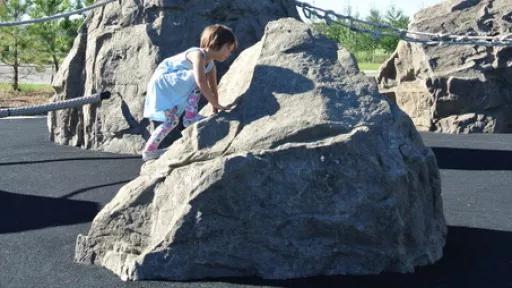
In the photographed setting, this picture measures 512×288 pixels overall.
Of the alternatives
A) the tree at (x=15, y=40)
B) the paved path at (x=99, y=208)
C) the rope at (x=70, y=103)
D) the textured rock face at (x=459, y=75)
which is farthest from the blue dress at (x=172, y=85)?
the tree at (x=15, y=40)

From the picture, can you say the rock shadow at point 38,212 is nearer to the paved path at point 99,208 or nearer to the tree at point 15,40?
the paved path at point 99,208

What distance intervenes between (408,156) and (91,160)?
15.3ft

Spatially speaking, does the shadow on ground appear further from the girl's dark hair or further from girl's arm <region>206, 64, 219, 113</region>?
Answer: the girl's dark hair

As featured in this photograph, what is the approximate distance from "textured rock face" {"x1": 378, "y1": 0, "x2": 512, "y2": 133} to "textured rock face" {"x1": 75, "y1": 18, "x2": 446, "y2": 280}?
22.5ft

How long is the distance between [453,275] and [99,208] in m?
2.87

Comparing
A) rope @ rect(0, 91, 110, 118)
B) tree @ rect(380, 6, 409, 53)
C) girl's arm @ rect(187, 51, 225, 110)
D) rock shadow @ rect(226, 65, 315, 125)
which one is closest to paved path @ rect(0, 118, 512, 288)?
rope @ rect(0, 91, 110, 118)

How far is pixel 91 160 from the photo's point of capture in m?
8.98

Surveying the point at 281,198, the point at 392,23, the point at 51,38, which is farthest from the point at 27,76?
the point at 281,198

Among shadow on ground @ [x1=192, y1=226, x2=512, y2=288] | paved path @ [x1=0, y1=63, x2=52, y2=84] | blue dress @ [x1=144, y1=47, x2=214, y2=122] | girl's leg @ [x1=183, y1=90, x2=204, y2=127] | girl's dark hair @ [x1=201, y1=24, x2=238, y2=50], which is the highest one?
girl's dark hair @ [x1=201, y1=24, x2=238, y2=50]

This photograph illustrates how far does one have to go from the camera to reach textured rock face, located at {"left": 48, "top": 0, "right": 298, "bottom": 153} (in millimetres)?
9250

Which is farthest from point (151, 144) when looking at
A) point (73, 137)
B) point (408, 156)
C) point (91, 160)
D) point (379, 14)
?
point (379, 14)

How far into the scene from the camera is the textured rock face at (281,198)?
4.76 meters

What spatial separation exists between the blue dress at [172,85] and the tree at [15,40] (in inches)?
505

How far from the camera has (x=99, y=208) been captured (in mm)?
6664
